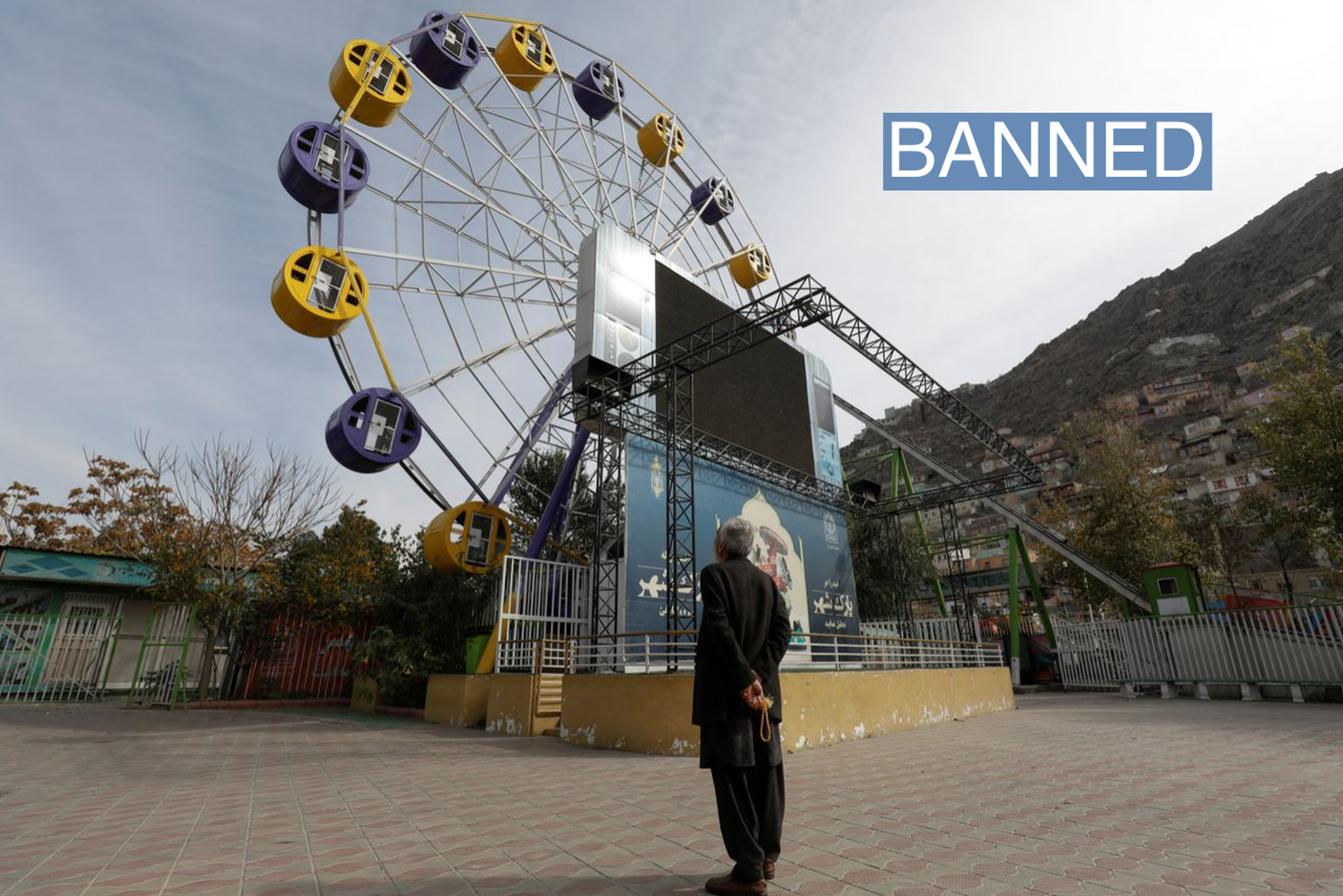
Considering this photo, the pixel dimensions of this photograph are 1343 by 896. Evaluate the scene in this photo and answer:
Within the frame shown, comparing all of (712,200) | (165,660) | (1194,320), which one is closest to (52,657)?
(165,660)

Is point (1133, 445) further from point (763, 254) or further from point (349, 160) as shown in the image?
point (349, 160)

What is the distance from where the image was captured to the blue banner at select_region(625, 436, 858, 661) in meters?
11.5

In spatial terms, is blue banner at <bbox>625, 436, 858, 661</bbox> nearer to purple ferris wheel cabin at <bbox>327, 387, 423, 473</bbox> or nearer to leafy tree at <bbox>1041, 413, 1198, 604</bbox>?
purple ferris wheel cabin at <bbox>327, 387, 423, 473</bbox>

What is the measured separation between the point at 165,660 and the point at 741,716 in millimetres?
17756

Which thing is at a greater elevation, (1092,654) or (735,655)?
(735,655)

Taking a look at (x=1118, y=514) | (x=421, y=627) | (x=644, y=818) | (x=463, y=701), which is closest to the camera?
(x=644, y=818)

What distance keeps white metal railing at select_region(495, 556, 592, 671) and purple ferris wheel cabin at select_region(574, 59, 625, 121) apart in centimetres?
1333

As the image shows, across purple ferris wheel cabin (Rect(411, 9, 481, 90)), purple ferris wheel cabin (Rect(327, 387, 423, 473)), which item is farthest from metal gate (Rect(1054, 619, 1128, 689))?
purple ferris wheel cabin (Rect(411, 9, 481, 90))

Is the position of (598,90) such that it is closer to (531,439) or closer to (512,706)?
(531,439)

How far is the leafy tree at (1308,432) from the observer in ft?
45.4

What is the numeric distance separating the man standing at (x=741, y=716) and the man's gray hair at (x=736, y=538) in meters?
0.09

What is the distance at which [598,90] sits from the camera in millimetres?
16812

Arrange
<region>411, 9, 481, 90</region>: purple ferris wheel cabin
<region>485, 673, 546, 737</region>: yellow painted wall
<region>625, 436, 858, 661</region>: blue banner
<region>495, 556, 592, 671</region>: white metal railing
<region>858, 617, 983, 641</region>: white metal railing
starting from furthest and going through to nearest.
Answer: <region>858, 617, 983, 641</region>: white metal railing < <region>411, 9, 481, 90</region>: purple ferris wheel cabin < <region>625, 436, 858, 661</region>: blue banner < <region>495, 556, 592, 671</region>: white metal railing < <region>485, 673, 546, 737</region>: yellow painted wall

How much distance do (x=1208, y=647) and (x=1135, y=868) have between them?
1451 cm
